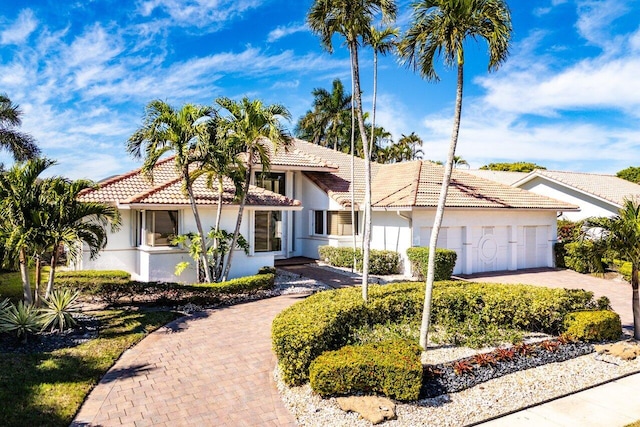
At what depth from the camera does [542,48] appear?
1575 cm

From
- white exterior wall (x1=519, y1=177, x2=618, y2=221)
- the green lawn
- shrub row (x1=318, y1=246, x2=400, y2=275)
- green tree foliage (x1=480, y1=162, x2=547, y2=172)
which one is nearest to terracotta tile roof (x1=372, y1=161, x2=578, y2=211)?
shrub row (x1=318, y1=246, x2=400, y2=275)

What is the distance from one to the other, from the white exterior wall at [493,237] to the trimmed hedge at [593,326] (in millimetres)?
9546

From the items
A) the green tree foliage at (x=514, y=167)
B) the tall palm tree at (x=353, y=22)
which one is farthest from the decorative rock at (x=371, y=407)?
the green tree foliage at (x=514, y=167)

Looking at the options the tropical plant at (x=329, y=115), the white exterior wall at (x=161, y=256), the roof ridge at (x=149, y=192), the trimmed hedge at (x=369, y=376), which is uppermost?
the tropical plant at (x=329, y=115)

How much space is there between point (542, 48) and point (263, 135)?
36.0 ft

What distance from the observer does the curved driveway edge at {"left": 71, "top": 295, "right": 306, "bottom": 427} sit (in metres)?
6.70

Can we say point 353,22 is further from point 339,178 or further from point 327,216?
point 339,178

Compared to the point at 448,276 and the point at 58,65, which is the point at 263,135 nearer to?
the point at 58,65

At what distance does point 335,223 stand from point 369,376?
54.0 feet

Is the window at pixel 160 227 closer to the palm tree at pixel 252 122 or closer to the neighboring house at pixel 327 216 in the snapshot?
the neighboring house at pixel 327 216

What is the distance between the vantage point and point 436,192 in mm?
20922

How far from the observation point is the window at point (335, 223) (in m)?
23.0

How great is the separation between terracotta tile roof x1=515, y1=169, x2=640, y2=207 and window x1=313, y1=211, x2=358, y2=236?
55.1ft

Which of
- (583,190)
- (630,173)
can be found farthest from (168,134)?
(630,173)
